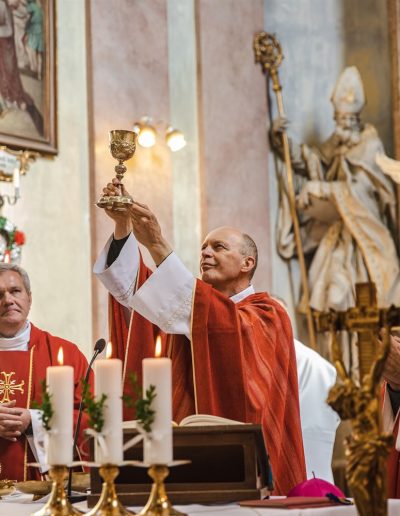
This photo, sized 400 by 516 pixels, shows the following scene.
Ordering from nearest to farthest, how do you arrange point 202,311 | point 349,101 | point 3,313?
point 202,311
point 3,313
point 349,101

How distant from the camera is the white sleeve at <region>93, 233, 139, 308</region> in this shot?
4836 mm

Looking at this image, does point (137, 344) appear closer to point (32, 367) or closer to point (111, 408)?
point (32, 367)

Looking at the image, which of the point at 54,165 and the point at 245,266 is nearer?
the point at 245,266

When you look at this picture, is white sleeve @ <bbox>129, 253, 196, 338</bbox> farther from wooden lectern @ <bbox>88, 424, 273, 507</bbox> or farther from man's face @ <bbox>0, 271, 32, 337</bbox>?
man's face @ <bbox>0, 271, 32, 337</bbox>

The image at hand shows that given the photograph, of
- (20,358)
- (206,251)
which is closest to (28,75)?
(20,358)

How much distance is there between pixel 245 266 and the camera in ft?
17.7

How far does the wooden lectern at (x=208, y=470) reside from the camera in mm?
3586

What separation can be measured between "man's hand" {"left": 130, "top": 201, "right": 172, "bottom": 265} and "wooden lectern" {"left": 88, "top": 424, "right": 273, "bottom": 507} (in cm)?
114

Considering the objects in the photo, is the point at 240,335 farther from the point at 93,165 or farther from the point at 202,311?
the point at 93,165

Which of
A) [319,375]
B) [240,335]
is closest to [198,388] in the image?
[240,335]

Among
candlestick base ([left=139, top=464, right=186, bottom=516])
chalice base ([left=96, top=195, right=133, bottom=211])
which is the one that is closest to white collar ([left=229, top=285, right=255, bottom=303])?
chalice base ([left=96, top=195, right=133, bottom=211])

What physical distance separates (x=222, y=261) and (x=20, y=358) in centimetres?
131

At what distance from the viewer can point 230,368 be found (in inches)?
188

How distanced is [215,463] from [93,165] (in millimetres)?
5511
